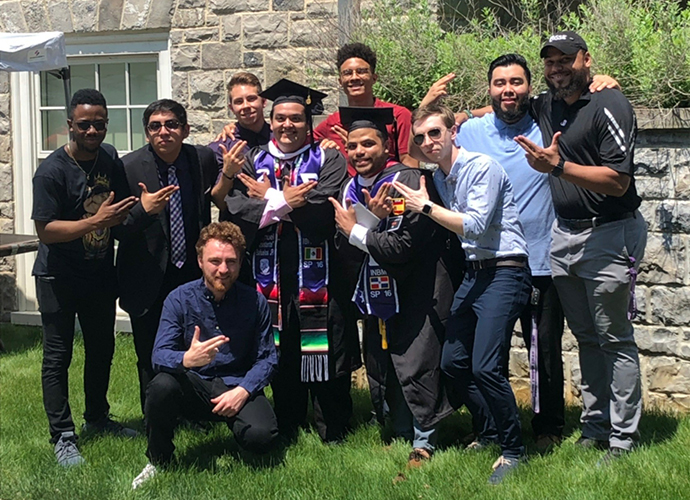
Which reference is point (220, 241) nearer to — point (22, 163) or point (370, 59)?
point (370, 59)

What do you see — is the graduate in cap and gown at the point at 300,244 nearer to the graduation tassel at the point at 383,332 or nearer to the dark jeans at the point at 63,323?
the graduation tassel at the point at 383,332

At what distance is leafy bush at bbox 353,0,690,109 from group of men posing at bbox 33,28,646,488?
4.52 feet

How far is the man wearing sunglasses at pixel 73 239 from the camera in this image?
4.81 metres

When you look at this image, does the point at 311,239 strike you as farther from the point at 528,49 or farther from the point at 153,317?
the point at 528,49

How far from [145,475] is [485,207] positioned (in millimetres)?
2232

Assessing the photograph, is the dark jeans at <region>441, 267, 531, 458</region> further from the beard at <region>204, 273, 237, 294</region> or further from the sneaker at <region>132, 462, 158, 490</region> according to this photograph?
the sneaker at <region>132, 462, 158, 490</region>

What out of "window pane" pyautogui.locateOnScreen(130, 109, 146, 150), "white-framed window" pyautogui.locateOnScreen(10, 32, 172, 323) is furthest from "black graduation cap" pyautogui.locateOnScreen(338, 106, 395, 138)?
"window pane" pyautogui.locateOnScreen(130, 109, 146, 150)

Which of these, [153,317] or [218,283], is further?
[153,317]

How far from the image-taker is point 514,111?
4648mm

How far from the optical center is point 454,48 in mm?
6750

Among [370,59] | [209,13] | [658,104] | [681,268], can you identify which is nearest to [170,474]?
[370,59]

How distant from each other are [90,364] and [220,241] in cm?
136

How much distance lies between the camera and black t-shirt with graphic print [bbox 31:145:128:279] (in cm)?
482

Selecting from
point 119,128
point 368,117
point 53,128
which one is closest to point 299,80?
point 119,128
